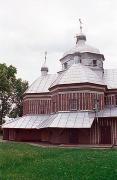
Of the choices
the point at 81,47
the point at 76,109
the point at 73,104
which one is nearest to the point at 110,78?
the point at 81,47

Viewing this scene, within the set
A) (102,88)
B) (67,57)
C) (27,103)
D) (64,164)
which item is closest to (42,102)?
(27,103)

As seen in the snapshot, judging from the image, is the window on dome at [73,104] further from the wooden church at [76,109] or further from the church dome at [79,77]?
the church dome at [79,77]

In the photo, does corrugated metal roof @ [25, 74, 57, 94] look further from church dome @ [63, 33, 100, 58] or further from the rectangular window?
the rectangular window

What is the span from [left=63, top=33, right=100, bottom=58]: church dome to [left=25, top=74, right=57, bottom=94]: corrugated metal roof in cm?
391

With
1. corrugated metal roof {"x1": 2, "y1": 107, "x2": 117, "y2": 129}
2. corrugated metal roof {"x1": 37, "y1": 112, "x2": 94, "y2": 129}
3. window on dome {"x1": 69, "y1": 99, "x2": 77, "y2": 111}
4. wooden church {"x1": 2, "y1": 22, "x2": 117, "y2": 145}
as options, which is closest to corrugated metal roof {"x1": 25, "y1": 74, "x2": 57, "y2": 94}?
wooden church {"x1": 2, "y1": 22, "x2": 117, "y2": 145}

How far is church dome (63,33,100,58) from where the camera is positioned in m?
40.6

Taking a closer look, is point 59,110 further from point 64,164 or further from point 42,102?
point 64,164

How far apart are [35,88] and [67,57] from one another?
5.77m

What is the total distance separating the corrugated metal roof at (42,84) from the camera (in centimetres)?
4125

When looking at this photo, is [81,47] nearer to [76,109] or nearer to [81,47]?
[81,47]

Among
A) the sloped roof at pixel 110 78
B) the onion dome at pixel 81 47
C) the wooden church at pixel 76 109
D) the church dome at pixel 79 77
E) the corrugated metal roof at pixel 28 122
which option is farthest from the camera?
the onion dome at pixel 81 47

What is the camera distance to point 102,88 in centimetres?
3388

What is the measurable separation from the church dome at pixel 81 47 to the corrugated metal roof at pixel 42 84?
3912 millimetres

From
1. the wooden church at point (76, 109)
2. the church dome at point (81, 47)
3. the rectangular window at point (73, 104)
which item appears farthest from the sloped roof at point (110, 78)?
the rectangular window at point (73, 104)
